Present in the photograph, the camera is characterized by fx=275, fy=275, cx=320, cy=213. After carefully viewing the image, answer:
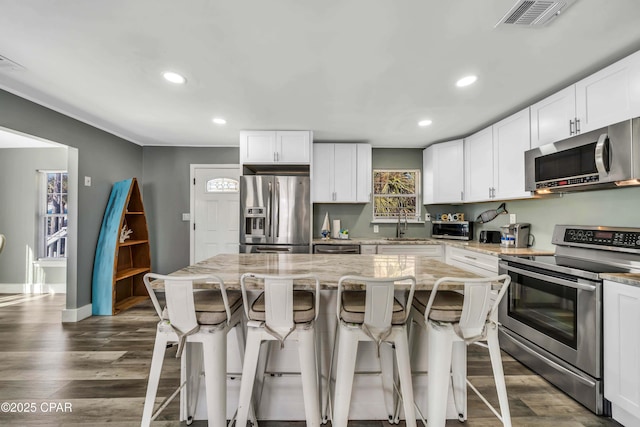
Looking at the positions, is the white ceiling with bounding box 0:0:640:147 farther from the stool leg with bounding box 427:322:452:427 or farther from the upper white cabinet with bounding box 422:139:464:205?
the stool leg with bounding box 427:322:452:427

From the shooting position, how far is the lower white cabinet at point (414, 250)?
12.3ft

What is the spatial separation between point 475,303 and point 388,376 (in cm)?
76

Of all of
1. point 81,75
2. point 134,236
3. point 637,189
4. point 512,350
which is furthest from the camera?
point 134,236

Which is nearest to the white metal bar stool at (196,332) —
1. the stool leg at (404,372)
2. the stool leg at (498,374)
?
the stool leg at (404,372)

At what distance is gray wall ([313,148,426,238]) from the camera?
443 centimetres

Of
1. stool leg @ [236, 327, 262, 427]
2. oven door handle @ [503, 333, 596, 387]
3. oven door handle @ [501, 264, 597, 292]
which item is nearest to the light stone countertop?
stool leg @ [236, 327, 262, 427]

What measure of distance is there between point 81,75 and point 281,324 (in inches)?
100

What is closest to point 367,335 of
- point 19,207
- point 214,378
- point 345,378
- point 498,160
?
point 345,378

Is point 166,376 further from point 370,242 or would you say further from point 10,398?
point 370,242

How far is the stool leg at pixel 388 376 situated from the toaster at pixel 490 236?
2620 millimetres

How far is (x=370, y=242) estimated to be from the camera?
3.74m

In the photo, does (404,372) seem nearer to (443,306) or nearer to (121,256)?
(443,306)

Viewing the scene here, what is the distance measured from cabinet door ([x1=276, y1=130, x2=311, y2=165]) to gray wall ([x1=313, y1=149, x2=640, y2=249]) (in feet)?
3.50

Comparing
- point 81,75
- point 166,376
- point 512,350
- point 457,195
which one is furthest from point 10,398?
point 457,195
